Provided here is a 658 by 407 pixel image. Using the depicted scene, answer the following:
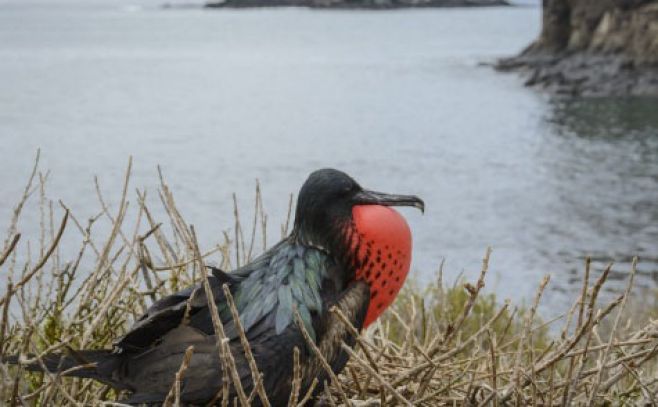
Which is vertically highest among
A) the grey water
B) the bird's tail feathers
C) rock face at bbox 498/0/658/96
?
the bird's tail feathers

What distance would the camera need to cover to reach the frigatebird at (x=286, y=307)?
2.67 metres

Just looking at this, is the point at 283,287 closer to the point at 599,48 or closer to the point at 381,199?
the point at 381,199

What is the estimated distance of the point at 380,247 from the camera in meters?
2.93

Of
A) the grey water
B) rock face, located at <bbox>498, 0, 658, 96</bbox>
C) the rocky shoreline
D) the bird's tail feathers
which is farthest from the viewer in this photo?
the rocky shoreline

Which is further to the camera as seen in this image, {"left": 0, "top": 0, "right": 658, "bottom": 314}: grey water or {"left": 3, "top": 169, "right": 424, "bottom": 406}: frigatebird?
{"left": 0, "top": 0, "right": 658, "bottom": 314}: grey water

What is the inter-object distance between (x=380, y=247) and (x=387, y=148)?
2027 centimetres

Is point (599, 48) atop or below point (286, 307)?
below

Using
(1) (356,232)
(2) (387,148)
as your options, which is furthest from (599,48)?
(1) (356,232)

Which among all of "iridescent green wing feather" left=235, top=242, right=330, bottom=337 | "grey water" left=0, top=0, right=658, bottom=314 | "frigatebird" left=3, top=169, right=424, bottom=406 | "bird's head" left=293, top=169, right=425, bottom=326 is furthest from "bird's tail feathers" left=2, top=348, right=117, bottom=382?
"grey water" left=0, top=0, right=658, bottom=314

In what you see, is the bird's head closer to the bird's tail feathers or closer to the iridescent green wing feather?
the iridescent green wing feather

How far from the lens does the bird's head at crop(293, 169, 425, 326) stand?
9.63 ft

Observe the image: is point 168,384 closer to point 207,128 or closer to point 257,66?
point 207,128

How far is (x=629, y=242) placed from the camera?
554 inches

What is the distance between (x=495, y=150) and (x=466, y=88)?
566 inches
